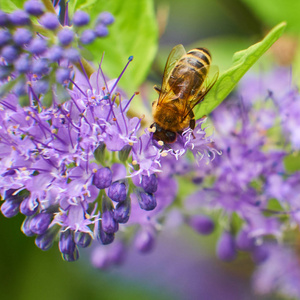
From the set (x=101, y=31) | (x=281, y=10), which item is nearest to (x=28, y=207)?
(x=101, y=31)

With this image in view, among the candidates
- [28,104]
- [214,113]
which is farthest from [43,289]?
[28,104]

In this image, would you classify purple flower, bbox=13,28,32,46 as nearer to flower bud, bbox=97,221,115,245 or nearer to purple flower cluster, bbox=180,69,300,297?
flower bud, bbox=97,221,115,245

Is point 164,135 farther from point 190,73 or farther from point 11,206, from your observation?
point 11,206

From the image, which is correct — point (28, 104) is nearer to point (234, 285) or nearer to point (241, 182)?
point (241, 182)

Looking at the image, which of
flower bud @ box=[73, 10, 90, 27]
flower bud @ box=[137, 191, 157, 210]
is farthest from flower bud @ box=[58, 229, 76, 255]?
Result: flower bud @ box=[73, 10, 90, 27]

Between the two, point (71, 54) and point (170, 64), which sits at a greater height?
point (170, 64)
